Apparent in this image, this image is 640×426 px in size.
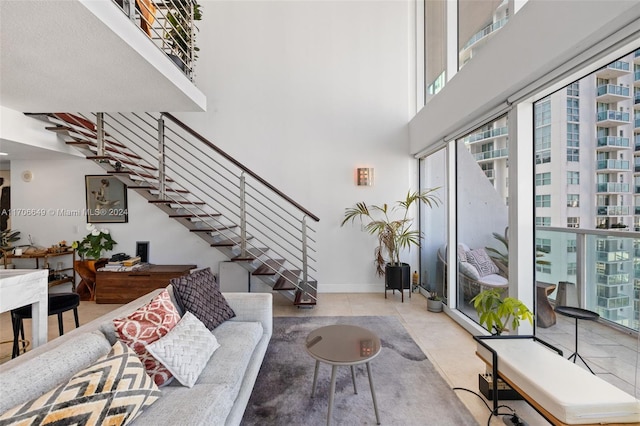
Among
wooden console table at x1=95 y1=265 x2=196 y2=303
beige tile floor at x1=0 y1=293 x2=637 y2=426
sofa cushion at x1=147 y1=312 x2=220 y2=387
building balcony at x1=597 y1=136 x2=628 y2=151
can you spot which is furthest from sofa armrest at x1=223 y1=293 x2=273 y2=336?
building balcony at x1=597 y1=136 x2=628 y2=151

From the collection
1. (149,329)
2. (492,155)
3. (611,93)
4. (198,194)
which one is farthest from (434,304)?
(198,194)

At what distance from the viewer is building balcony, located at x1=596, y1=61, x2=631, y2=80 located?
165 centimetres

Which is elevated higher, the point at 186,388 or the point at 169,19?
the point at 169,19

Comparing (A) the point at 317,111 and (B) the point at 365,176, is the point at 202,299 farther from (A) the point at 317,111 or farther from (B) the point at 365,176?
(A) the point at 317,111

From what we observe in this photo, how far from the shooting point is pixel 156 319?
67.5 inches

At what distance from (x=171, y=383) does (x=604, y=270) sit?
2810 mm

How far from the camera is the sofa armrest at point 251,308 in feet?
8.07

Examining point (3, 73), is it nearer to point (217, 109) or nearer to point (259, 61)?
point (217, 109)

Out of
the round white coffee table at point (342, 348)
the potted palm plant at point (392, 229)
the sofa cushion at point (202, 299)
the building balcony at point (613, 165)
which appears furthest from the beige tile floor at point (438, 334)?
the sofa cushion at point (202, 299)

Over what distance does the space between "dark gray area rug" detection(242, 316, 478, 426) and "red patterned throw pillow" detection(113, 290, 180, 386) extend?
70 cm

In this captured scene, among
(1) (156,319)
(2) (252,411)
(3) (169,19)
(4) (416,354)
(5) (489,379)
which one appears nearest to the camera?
(1) (156,319)

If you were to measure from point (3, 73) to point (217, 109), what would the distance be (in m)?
2.66

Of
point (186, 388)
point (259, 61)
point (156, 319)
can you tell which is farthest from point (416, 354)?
point (259, 61)

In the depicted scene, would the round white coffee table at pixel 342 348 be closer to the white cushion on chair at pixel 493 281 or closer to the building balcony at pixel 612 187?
the white cushion on chair at pixel 493 281
